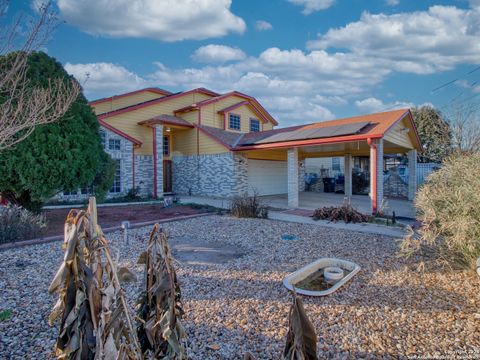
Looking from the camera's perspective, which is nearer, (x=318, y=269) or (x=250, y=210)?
(x=318, y=269)

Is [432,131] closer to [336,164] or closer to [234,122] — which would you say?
[336,164]

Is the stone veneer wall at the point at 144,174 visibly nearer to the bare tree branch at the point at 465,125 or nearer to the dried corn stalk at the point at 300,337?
the dried corn stalk at the point at 300,337

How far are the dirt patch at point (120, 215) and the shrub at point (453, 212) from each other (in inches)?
309

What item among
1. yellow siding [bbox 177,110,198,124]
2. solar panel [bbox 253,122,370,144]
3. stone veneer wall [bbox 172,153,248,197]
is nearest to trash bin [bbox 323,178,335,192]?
stone veneer wall [bbox 172,153,248,197]

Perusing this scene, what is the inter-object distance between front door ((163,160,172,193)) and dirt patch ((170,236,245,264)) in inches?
471

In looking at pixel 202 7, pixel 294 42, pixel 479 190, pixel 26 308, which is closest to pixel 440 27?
pixel 294 42

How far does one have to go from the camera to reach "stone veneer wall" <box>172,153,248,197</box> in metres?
15.6

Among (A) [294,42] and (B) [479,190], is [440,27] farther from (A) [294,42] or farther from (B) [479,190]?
(B) [479,190]

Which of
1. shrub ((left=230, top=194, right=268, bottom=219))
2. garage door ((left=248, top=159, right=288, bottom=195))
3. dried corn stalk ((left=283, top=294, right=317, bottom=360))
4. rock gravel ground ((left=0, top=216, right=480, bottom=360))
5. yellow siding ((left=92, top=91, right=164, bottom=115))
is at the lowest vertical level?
rock gravel ground ((left=0, top=216, right=480, bottom=360))

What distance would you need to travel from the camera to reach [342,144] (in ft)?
40.2

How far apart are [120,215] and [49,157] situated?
342 centimetres

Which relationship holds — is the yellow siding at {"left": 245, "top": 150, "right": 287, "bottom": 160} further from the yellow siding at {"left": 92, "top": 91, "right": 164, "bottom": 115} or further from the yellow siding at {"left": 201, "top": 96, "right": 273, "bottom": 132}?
the yellow siding at {"left": 92, "top": 91, "right": 164, "bottom": 115}

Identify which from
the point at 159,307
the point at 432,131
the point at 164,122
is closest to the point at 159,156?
the point at 164,122

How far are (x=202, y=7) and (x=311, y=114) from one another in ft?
61.4
